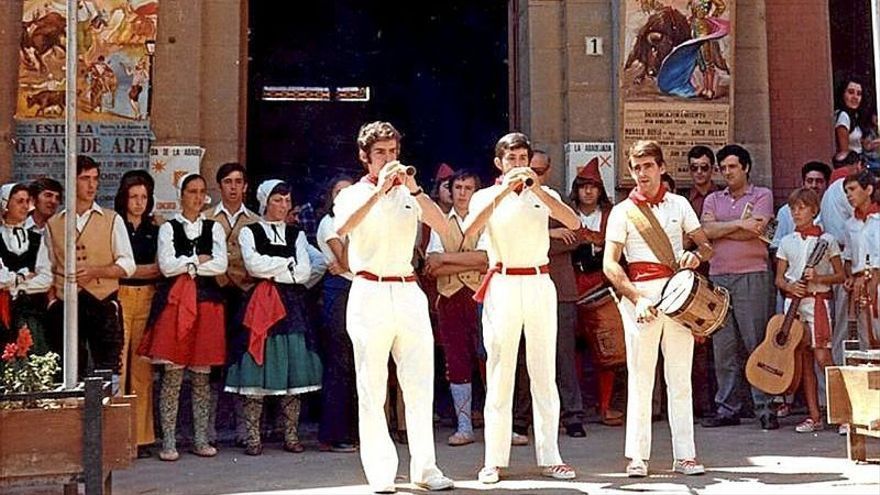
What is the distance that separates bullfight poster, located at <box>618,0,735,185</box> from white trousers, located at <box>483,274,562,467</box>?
11.1 feet

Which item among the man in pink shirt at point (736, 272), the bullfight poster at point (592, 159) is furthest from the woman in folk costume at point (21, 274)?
the man in pink shirt at point (736, 272)

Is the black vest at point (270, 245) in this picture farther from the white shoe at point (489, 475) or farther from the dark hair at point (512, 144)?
the white shoe at point (489, 475)

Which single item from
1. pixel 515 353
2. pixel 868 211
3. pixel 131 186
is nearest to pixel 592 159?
pixel 868 211

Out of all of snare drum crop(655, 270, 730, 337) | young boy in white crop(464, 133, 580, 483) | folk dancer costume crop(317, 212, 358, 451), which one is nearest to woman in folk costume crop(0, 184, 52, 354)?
folk dancer costume crop(317, 212, 358, 451)

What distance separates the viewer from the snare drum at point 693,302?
22.4 feet

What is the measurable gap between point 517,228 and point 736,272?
9.47ft

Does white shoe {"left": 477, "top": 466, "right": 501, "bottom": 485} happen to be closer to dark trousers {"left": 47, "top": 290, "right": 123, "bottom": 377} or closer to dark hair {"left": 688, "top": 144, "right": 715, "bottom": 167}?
dark trousers {"left": 47, "top": 290, "right": 123, "bottom": 377}

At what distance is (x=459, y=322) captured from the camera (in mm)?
8742

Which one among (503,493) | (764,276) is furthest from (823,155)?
(503,493)

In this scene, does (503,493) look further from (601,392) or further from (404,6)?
(404,6)

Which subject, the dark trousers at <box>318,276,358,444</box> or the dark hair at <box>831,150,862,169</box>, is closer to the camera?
the dark trousers at <box>318,276,358,444</box>

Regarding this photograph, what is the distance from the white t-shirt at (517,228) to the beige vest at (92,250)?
2.61 meters

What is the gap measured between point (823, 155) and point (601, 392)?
10.8ft

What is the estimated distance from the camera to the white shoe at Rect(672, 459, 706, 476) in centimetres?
705
